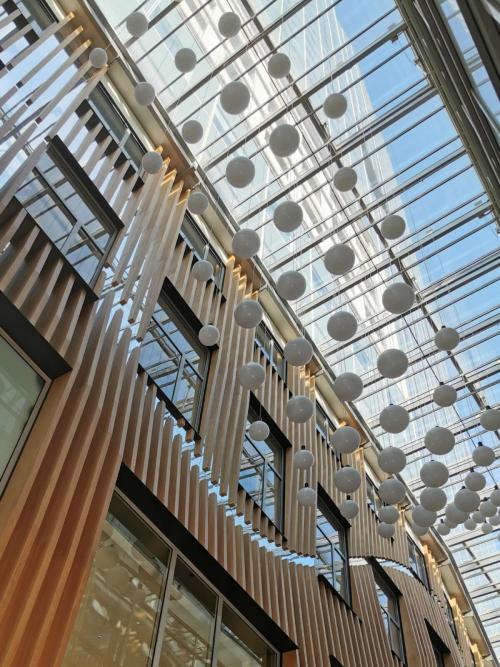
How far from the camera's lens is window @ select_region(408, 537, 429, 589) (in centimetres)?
1366

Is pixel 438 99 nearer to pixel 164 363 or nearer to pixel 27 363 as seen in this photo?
pixel 164 363

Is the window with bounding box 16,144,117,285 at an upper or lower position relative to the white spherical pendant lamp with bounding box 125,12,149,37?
lower

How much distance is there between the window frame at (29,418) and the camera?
181 inches

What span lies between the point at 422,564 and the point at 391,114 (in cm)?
965

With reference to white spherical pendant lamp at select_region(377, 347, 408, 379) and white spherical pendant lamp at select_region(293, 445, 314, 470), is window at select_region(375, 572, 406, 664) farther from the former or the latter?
white spherical pendant lamp at select_region(377, 347, 408, 379)

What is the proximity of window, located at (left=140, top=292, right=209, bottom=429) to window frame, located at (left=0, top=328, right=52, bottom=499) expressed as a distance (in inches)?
58.7

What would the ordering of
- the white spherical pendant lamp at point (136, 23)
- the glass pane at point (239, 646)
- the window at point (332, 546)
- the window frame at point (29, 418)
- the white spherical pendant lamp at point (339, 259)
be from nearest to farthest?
the window frame at point (29, 418) < the white spherical pendant lamp at point (339, 259) < the white spherical pendant lamp at point (136, 23) < the glass pane at point (239, 646) < the window at point (332, 546)

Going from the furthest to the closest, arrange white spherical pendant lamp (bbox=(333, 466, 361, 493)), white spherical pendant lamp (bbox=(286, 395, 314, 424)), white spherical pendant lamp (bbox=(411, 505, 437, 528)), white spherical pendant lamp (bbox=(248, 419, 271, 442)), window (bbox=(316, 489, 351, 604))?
window (bbox=(316, 489, 351, 604)) → white spherical pendant lamp (bbox=(248, 419, 271, 442)) → white spherical pendant lamp (bbox=(411, 505, 437, 528)) → white spherical pendant lamp (bbox=(333, 466, 361, 493)) → white spherical pendant lamp (bbox=(286, 395, 314, 424))

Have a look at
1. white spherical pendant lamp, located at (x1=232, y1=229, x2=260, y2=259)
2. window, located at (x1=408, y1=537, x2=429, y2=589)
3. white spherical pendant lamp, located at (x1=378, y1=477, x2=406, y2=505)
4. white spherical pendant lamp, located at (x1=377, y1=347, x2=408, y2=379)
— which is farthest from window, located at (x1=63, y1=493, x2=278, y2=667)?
window, located at (x1=408, y1=537, x2=429, y2=589)

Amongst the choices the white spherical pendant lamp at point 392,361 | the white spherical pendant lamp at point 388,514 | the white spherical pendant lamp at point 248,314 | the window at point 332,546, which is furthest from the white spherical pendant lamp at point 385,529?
the white spherical pendant lamp at point 248,314

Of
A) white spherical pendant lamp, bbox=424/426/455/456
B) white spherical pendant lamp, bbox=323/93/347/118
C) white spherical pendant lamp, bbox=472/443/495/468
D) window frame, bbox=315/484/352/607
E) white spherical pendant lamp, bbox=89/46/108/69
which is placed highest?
white spherical pendant lamp, bbox=89/46/108/69

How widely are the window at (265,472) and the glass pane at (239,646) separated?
1.53 m

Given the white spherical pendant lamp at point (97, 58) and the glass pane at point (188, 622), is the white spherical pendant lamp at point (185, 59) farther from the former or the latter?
the glass pane at point (188, 622)

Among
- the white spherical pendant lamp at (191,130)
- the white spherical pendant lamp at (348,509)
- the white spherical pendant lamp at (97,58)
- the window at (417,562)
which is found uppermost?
the white spherical pendant lamp at (97,58)
